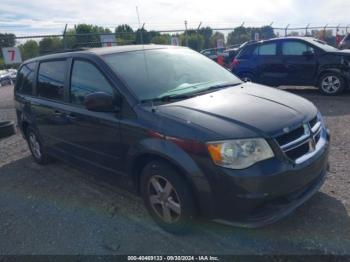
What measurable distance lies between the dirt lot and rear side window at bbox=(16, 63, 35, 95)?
58.1 inches

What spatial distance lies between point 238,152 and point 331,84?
24.6 feet

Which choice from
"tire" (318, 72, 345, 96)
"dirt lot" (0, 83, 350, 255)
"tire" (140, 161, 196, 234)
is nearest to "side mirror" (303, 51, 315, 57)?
"tire" (318, 72, 345, 96)

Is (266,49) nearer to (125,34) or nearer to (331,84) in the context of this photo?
(331,84)

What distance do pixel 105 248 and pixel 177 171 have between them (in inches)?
39.4

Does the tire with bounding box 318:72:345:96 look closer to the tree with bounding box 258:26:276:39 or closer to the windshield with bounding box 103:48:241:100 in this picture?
the windshield with bounding box 103:48:241:100

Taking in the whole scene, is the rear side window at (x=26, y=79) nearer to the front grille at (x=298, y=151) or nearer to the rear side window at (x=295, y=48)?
the front grille at (x=298, y=151)

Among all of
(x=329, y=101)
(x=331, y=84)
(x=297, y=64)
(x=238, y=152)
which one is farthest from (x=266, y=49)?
(x=238, y=152)

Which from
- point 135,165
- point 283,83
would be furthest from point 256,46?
point 135,165

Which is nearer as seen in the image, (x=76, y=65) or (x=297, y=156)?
(x=297, y=156)

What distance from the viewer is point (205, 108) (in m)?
3.15

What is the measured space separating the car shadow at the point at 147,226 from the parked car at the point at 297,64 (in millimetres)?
6212

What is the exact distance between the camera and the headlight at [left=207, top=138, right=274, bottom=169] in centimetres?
274

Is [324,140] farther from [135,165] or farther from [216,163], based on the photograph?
[135,165]

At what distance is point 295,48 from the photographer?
9523 millimetres
